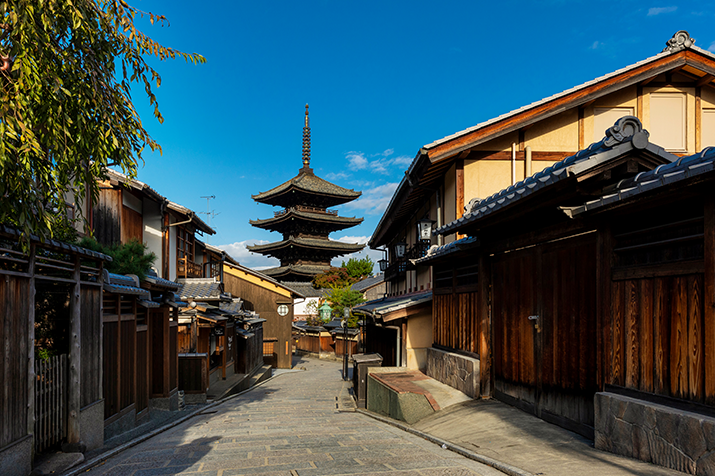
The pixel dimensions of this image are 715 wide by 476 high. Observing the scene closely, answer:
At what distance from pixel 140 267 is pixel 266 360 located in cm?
2308

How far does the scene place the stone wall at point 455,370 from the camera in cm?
959

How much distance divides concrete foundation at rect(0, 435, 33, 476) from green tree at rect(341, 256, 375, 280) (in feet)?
156

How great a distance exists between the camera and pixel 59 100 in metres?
5.12

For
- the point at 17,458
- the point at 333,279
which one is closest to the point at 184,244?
the point at 17,458

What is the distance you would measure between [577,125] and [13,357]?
1432 cm

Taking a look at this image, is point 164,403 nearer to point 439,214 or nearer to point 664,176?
point 439,214

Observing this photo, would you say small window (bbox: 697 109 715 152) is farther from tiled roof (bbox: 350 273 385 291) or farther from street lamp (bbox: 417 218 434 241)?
tiled roof (bbox: 350 273 385 291)

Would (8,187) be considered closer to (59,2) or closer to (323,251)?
(59,2)

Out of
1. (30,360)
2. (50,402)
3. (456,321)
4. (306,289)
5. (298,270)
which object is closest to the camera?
(30,360)

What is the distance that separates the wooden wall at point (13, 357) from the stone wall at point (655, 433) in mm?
6781

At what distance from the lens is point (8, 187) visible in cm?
496

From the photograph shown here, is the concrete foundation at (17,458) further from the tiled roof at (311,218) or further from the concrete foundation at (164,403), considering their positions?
the tiled roof at (311,218)

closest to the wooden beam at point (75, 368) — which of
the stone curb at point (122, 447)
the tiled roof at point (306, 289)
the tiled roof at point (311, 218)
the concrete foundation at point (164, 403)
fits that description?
the stone curb at point (122, 447)

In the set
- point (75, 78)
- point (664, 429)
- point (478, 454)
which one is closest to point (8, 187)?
point (75, 78)
